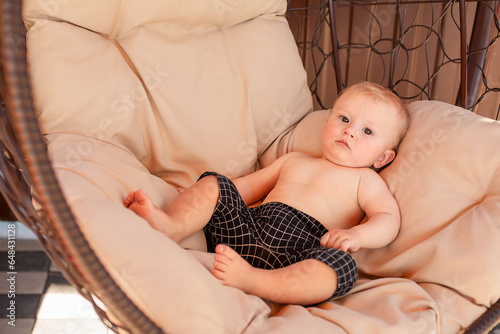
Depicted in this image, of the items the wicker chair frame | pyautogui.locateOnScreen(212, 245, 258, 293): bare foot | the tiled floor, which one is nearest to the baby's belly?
pyautogui.locateOnScreen(212, 245, 258, 293): bare foot

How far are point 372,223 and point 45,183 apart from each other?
667 mm

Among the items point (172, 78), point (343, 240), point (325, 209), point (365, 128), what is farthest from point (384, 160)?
point (172, 78)

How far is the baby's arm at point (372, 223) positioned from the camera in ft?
3.16

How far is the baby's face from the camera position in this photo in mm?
1120

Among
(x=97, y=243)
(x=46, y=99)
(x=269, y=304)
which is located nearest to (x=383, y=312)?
(x=269, y=304)

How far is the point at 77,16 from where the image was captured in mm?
1048

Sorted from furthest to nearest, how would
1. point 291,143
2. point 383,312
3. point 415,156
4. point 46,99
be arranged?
point 291,143, point 415,156, point 46,99, point 383,312

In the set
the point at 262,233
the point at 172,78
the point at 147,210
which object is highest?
the point at 172,78

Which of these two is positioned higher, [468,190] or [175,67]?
[175,67]

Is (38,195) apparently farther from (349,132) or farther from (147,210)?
(349,132)

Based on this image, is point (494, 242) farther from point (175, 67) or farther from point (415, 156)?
point (175, 67)

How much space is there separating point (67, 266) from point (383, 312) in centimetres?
50

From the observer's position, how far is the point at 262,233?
1023mm

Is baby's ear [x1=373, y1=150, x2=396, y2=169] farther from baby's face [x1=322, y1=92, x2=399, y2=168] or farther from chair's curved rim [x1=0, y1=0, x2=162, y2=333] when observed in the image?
chair's curved rim [x1=0, y1=0, x2=162, y2=333]
